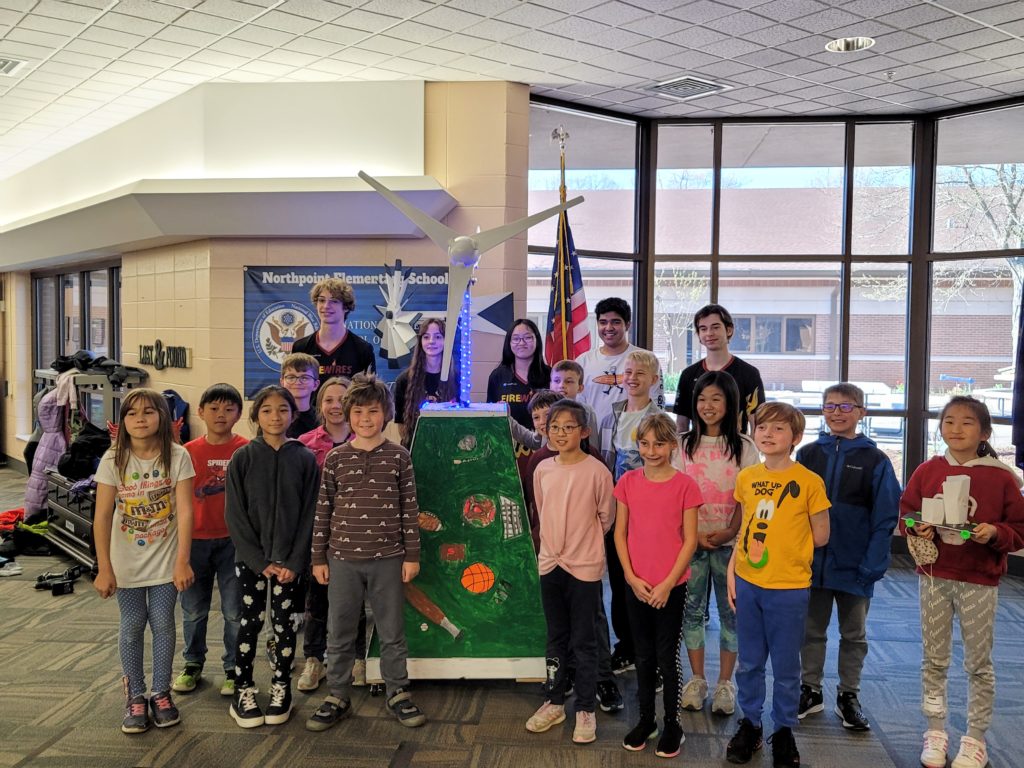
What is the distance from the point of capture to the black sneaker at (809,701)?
309 cm

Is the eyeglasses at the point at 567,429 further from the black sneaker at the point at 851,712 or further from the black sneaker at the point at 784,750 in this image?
the black sneaker at the point at 851,712

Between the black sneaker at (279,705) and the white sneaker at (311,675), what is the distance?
20 cm

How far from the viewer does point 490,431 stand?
10.7 feet

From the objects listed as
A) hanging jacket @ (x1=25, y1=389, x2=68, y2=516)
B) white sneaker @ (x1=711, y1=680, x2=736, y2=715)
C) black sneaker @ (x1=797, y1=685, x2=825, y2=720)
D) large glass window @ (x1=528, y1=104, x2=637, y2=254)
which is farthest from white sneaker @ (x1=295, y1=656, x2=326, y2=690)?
hanging jacket @ (x1=25, y1=389, x2=68, y2=516)

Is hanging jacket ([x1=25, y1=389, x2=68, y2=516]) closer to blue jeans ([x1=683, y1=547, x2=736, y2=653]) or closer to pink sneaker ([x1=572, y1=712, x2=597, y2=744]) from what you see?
pink sneaker ([x1=572, y1=712, x2=597, y2=744])

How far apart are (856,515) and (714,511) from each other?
20.2 inches

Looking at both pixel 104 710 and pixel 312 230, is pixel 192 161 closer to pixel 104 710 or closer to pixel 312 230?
pixel 312 230

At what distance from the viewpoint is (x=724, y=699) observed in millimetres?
3092

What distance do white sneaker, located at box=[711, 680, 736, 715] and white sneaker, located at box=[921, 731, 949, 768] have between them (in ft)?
2.13

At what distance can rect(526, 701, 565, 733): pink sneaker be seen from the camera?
9.65ft

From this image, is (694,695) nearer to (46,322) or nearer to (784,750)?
(784,750)

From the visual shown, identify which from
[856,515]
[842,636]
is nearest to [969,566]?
[856,515]

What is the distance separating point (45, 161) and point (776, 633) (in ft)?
24.4

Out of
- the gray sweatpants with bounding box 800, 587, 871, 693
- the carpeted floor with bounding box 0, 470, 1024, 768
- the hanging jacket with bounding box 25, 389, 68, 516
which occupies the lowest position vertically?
the carpeted floor with bounding box 0, 470, 1024, 768
